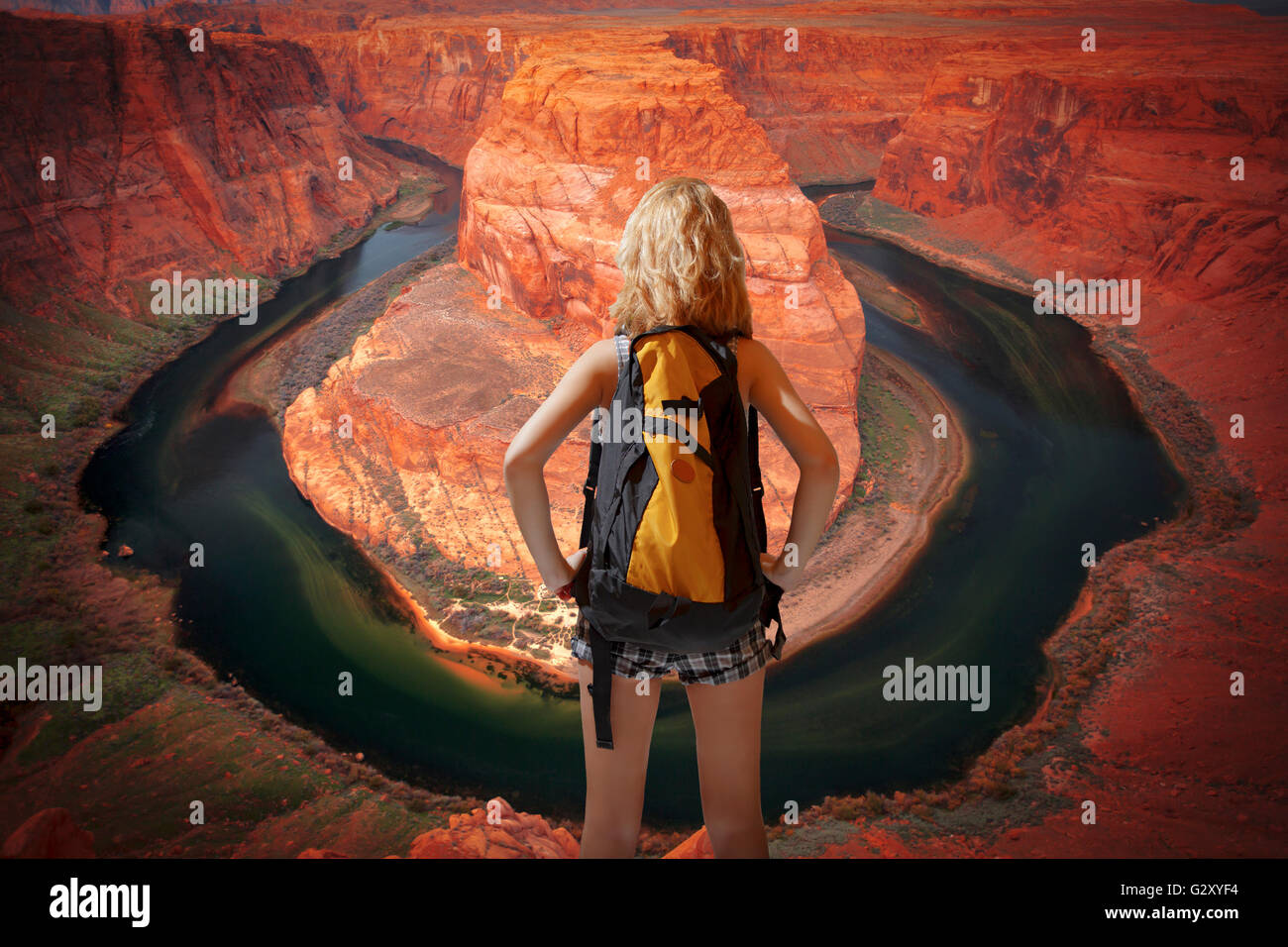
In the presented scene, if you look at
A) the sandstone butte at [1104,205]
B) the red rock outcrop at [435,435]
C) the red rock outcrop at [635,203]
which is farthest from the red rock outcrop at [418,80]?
the red rock outcrop at [435,435]

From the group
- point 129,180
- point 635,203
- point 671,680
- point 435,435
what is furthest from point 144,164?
point 671,680

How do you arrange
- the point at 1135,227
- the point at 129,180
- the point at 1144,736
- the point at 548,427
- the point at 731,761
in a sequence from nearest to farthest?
the point at 548,427
the point at 731,761
the point at 1144,736
the point at 129,180
the point at 1135,227

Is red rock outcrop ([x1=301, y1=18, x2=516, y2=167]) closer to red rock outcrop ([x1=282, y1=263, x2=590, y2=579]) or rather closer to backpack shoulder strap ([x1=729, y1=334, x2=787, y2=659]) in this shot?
red rock outcrop ([x1=282, y1=263, x2=590, y2=579])

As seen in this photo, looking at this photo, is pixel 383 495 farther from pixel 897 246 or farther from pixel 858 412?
pixel 897 246

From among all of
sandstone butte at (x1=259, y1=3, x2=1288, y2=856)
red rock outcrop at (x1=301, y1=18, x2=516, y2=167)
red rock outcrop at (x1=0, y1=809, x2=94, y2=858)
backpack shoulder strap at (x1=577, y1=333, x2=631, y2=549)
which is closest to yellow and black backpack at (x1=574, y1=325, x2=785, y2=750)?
backpack shoulder strap at (x1=577, y1=333, x2=631, y2=549)

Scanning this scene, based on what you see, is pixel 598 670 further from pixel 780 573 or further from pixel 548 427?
pixel 548 427
